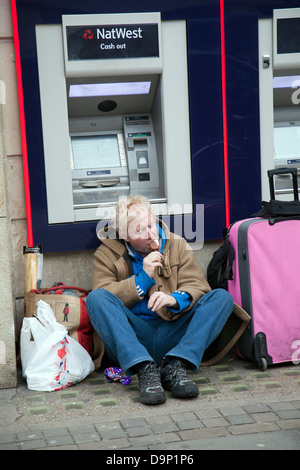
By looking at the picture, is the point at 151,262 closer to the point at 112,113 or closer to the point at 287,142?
the point at 112,113

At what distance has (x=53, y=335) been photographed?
3.46 meters

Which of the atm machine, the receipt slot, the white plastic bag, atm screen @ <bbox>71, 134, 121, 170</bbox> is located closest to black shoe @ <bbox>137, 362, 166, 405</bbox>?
→ the white plastic bag

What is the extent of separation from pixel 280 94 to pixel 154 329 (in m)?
1.95

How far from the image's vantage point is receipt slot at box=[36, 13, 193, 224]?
12.9 ft

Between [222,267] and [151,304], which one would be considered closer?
[151,304]

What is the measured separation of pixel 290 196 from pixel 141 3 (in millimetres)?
1631

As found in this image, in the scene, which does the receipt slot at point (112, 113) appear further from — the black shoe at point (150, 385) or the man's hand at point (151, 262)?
the black shoe at point (150, 385)

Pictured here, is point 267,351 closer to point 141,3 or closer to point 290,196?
point 290,196

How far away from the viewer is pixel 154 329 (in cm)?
360

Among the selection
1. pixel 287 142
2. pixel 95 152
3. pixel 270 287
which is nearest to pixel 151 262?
pixel 270 287

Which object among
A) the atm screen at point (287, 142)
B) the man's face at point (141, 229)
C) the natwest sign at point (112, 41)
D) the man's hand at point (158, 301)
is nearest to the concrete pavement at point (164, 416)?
the man's hand at point (158, 301)

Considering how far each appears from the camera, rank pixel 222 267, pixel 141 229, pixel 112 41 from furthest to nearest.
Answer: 1. pixel 112 41
2. pixel 222 267
3. pixel 141 229

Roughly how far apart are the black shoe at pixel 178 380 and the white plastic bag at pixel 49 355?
1.65 feet
